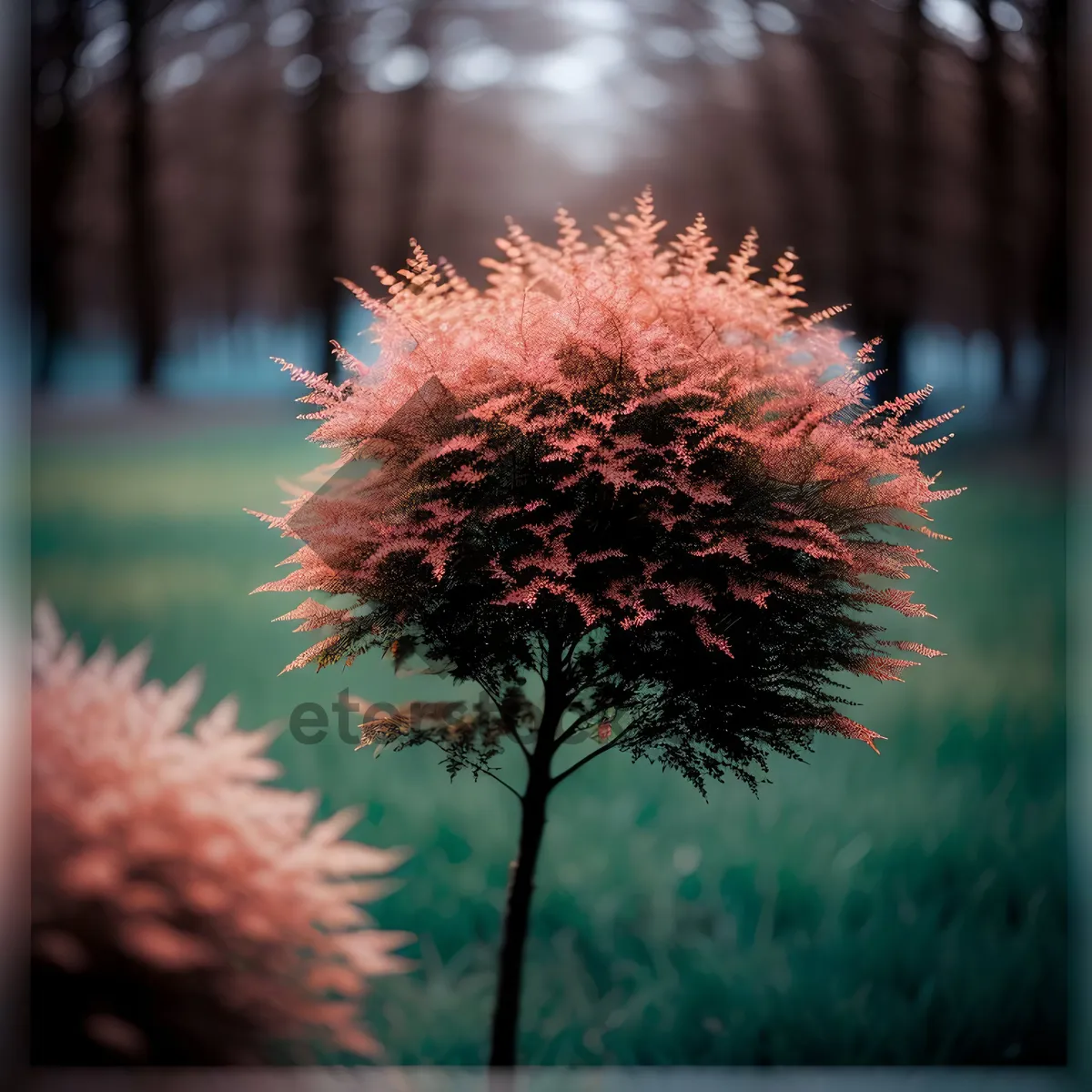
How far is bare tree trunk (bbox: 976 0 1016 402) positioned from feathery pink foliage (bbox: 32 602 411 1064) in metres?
2.48

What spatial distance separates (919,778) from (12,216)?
329cm

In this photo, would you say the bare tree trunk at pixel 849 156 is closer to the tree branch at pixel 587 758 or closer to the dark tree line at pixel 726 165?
the dark tree line at pixel 726 165

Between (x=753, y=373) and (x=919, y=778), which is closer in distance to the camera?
(x=753, y=373)

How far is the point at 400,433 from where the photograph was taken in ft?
6.97

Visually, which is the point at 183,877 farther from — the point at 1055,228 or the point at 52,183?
the point at 1055,228

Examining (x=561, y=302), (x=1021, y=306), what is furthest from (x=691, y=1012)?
(x=1021, y=306)

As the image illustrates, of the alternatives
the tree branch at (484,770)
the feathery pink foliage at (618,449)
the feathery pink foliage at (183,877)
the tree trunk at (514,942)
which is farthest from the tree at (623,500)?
the feathery pink foliage at (183,877)

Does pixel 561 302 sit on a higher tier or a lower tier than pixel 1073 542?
higher

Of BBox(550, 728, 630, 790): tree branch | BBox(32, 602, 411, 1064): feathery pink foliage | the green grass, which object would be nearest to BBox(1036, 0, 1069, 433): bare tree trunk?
the green grass

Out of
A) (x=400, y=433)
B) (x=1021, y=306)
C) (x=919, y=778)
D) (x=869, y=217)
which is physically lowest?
(x=919, y=778)

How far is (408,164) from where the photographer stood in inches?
103

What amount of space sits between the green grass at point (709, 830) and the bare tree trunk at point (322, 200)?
363 millimetres

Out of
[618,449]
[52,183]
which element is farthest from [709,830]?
[52,183]

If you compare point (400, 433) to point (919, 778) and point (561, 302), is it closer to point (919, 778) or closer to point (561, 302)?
point (561, 302)
